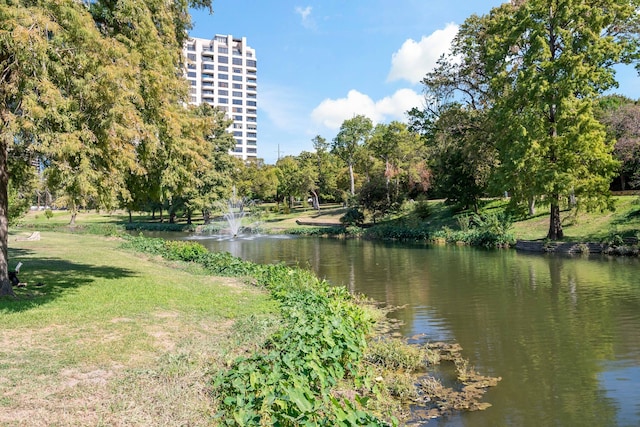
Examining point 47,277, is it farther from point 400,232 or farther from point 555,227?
point 400,232

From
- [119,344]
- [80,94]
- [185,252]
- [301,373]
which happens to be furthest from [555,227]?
[80,94]

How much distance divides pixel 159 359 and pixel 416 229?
110 feet

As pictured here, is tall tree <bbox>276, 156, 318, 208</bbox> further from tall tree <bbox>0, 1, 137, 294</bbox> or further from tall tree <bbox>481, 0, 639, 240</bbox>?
tall tree <bbox>0, 1, 137, 294</bbox>

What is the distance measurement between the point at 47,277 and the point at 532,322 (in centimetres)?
1275

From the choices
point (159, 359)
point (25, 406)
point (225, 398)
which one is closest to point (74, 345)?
point (159, 359)

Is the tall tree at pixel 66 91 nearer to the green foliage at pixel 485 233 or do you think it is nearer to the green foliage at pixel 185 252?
the green foliage at pixel 185 252

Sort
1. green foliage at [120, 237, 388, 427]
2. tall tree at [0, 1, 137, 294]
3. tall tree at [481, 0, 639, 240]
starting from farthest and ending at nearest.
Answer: tall tree at [481, 0, 639, 240]
tall tree at [0, 1, 137, 294]
green foliage at [120, 237, 388, 427]

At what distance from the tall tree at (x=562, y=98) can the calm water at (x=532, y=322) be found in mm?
4756

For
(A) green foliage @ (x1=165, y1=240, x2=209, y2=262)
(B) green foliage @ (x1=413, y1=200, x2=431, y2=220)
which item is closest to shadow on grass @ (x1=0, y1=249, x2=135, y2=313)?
(A) green foliage @ (x1=165, y1=240, x2=209, y2=262)

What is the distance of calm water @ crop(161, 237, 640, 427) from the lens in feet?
21.7

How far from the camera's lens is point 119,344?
733 centimetres

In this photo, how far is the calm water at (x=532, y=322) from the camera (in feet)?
21.7

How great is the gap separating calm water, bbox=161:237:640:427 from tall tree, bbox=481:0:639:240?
4.76m

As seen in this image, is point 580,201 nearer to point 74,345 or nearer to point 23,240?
point 74,345
